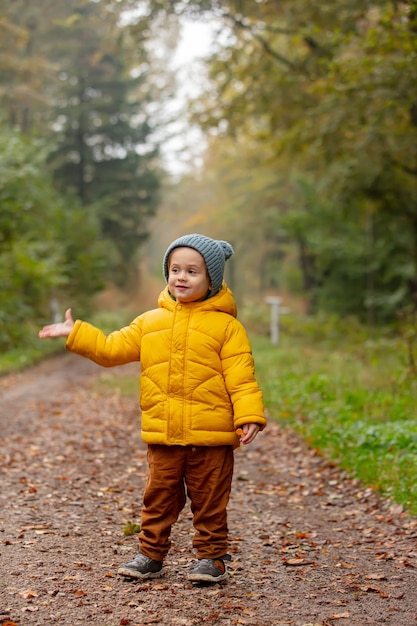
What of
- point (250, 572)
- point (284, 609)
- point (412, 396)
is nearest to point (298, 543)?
point (250, 572)

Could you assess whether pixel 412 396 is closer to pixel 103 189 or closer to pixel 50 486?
pixel 50 486

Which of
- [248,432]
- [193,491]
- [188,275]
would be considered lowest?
[193,491]

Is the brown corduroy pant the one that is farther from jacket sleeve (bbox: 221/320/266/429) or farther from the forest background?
the forest background

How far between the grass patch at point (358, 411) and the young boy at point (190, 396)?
212 cm

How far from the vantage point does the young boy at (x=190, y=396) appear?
421 cm

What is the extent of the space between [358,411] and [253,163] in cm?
2433

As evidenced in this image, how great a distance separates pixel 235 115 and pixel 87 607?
1689cm

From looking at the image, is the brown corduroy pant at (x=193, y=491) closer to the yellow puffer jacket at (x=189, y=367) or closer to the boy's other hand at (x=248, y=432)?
the yellow puffer jacket at (x=189, y=367)

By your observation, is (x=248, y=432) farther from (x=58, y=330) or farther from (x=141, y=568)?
(x=58, y=330)

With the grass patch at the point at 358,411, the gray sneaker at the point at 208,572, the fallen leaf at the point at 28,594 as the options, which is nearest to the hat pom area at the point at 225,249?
the gray sneaker at the point at 208,572

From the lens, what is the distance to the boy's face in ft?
14.1

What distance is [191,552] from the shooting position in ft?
16.0

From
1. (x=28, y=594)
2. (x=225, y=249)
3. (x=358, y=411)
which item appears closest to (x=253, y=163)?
(x=358, y=411)

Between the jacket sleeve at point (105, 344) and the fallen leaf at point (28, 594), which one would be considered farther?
the jacket sleeve at point (105, 344)
